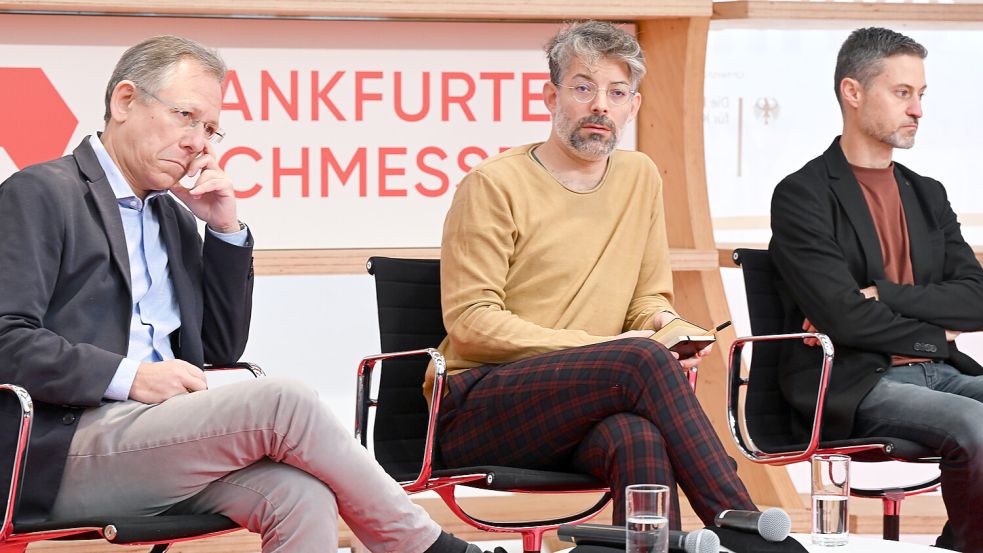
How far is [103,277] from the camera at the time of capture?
2.65m

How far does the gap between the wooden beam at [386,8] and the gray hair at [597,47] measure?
69 cm

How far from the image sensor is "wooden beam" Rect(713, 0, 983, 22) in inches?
166

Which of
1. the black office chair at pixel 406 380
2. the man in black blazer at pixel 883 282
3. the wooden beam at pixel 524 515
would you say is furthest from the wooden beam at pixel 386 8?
the wooden beam at pixel 524 515

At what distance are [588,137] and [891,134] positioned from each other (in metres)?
0.98

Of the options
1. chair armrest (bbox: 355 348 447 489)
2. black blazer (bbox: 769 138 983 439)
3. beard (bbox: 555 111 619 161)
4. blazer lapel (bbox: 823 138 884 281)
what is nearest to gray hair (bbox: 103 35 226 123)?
chair armrest (bbox: 355 348 447 489)

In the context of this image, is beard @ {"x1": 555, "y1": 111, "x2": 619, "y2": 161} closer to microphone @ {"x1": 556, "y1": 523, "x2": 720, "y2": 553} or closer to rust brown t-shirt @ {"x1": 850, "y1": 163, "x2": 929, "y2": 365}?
rust brown t-shirt @ {"x1": 850, "y1": 163, "x2": 929, "y2": 365}

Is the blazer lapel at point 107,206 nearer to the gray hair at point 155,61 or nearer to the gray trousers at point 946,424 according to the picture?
the gray hair at point 155,61

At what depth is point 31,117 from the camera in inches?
164

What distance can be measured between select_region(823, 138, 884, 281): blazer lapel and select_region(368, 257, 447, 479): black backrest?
1.16 metres

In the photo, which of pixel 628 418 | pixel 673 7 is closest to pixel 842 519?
pixel 628 418

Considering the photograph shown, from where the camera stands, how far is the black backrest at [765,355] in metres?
3.71

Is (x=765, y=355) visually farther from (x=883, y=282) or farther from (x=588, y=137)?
(x=588, y=137)

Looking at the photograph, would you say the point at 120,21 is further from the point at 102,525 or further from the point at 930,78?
the point at 930,78

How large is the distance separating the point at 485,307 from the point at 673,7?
1.44 meters
